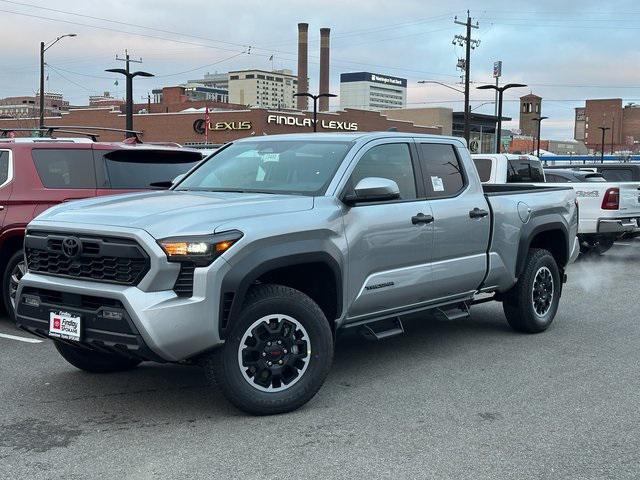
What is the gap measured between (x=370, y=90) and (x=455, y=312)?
455 ft

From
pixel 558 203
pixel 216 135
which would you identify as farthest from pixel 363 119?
pixel 558 203

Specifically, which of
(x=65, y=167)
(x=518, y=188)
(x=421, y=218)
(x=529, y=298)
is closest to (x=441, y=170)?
(x=421, y=218)

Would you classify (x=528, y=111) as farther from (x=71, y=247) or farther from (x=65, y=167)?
(x=71, y=247)

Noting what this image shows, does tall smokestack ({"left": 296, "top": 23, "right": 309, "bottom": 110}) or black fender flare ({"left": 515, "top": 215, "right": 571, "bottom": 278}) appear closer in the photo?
black fender flare ({"left": 515, "top": 215, "right": 571, "bottom": 278})

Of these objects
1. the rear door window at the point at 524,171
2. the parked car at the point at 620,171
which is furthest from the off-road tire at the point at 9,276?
the parked car at the point at 620,171

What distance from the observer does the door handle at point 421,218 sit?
6.08m

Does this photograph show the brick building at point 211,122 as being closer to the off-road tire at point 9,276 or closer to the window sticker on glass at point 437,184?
the off-road tire at point 9,276

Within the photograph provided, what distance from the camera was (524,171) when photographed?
44.9 ft

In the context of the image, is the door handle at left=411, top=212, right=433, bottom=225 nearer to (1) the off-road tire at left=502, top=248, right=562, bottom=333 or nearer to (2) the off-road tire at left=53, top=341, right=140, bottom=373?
(1) the off-road tire at left=502, top=248, right=562, bottom=333

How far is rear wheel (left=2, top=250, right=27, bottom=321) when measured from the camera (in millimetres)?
7812

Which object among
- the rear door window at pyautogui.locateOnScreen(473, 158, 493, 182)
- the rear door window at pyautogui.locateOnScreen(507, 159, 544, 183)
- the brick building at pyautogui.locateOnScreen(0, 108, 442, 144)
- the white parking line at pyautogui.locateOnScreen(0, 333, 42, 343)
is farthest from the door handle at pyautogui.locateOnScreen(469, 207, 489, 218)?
the brick building at pyautogui.locateOnScreen(0, 108, 442, 144)

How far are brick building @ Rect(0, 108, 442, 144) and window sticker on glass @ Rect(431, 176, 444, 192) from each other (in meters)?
56.7

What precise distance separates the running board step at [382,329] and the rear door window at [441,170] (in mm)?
1118

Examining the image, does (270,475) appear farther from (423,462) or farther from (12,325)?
(12,325)
